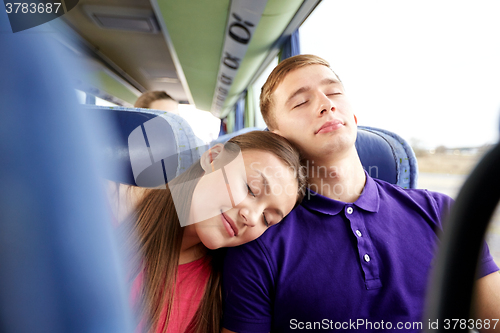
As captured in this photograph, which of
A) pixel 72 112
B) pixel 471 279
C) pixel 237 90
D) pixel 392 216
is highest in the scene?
pixel 237 90

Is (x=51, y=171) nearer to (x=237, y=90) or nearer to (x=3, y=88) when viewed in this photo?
(x=3, y=88)

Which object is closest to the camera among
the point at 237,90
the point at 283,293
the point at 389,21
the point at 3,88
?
the point at 3,88

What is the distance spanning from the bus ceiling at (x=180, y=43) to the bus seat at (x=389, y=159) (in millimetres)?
665

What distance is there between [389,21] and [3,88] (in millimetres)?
1308

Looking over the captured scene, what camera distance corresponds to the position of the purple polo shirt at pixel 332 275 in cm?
55

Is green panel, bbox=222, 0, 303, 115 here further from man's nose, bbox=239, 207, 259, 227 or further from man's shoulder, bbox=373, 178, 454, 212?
man's nose, bbox=239, 207, 259, 227

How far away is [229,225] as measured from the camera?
1.76ft

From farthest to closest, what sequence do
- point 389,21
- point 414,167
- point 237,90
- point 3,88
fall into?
1. point 237,90
2. point 389,21
3. point 414,167
4. point 3,88

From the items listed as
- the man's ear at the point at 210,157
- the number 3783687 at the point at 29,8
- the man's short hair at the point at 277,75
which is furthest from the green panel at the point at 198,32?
the number 3783687 at the point at 29,8

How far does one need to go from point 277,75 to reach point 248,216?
42cm

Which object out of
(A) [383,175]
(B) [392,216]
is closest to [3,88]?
(B) [392,216]

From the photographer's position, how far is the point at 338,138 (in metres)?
0.62

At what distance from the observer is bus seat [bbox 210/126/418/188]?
0.86 meters

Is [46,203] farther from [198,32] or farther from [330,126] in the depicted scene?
[198,32]
